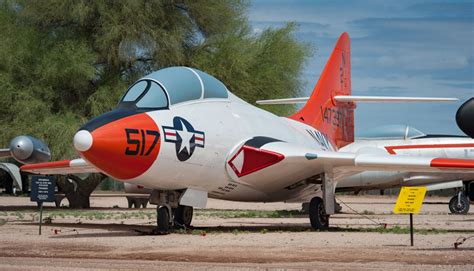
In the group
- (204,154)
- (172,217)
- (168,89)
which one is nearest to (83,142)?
(168,89)

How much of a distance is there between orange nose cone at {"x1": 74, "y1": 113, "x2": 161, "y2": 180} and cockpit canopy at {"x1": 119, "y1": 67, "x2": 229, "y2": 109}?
1.81 feet

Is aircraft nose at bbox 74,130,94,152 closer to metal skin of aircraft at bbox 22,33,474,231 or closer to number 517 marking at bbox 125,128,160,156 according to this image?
metal skin of aircraft at bbox 22,33,474,231

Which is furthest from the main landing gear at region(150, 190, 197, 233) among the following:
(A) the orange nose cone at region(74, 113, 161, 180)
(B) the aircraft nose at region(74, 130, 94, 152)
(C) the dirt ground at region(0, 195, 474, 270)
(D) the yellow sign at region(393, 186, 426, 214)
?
(D) the yellow sign at region(393, 186, 426, 214)

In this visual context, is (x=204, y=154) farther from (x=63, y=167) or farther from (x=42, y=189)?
(x=63, y=167)

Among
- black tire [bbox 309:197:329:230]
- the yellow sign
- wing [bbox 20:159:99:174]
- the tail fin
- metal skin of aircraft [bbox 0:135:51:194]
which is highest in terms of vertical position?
the tail fin

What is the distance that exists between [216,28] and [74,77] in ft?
19.9

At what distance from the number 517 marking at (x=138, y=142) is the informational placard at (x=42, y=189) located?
3.43 m

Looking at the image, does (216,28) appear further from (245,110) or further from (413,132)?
(245,110)

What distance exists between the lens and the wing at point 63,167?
17344 mm

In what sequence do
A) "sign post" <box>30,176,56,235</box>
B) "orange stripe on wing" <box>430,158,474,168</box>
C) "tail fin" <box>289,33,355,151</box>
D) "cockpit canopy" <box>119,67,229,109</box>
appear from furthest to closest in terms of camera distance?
"tail fin" <box>289,33,355,151</box> < "sign post" <box>30,176,56,235</box> < "orange stripe on wing" <box>430,158,474,168</box> < "cockpit canopy" <box>119,67,229,109</box>

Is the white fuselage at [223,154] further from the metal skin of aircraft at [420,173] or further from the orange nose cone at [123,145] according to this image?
the metal skin of aircraft at [420,173]

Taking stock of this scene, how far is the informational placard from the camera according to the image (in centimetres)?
1553

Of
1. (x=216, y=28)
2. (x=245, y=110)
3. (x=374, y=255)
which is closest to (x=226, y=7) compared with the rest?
(x=216, y=28)

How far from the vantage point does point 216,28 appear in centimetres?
3300
